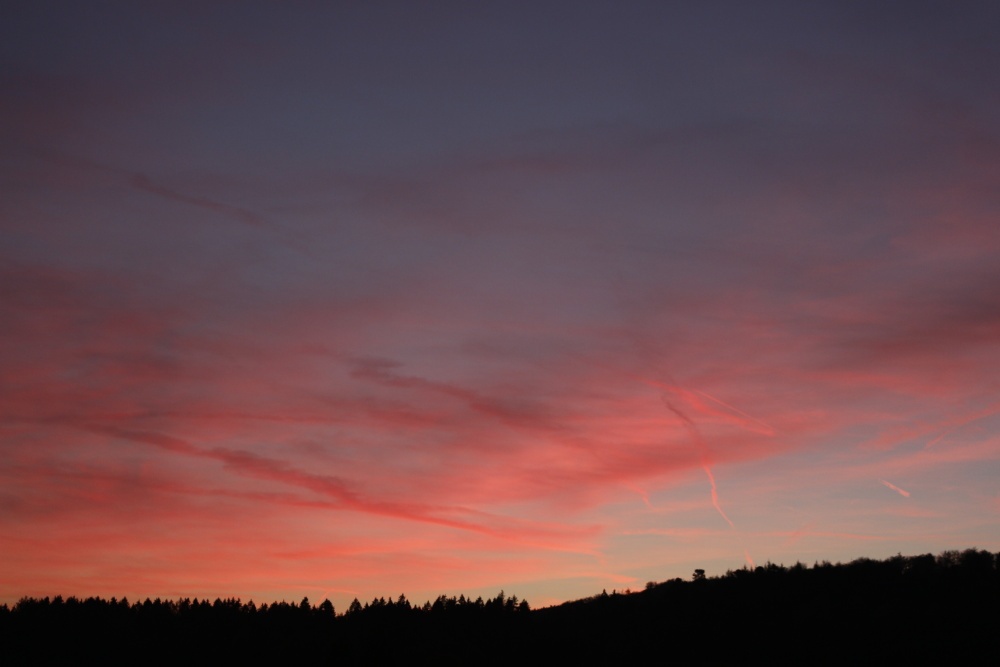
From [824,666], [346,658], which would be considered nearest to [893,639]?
[824,666]

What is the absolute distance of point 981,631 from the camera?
184 meters

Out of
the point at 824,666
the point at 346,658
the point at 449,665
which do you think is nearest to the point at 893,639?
the point at 824,666

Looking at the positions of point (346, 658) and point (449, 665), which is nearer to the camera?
point (346, 658)

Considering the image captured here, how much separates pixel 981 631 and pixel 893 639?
1871cm

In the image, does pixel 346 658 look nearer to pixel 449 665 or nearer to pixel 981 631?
pixel 449 665

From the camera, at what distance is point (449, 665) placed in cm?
19475

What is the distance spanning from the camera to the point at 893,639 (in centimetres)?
19500

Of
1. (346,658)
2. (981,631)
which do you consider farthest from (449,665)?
(981,631)

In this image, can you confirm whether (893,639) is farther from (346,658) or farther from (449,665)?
(346,658)

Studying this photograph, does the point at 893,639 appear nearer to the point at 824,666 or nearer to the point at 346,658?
the point at 824,666

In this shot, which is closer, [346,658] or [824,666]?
[346,658]

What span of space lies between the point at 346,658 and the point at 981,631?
137075 mm

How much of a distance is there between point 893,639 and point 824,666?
16.9m

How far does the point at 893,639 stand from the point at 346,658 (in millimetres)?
124412
